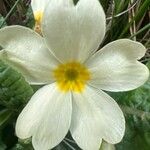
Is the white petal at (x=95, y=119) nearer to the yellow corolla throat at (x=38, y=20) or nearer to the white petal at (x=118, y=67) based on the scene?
the white petal at (x=118, y=67)

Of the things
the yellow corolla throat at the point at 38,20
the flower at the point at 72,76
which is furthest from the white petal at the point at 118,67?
the yellow corolla throat at the point at 38,20

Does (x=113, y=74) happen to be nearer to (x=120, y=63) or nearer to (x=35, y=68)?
(x=120, y=63)

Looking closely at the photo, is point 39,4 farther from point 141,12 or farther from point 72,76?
point 141,12

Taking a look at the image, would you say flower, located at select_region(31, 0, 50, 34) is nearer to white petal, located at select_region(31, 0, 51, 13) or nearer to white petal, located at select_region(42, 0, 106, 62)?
white petal, located at select_region(31, 0, 51, 13)

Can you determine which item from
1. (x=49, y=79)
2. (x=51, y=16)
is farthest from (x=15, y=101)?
(x=51, y=16)

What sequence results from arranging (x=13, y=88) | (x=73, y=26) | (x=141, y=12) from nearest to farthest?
1. (x=73, y=26)
2. (x=13, y=88)
3. (x=141, y=12)

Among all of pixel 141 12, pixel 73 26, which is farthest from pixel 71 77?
pixel 141 12

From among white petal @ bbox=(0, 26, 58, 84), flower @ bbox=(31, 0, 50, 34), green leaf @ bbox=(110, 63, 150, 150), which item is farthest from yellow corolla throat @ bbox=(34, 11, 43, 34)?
green leaf @ bbox=(110, 63, 150, 150)
